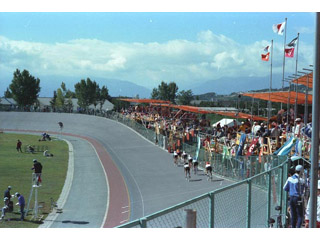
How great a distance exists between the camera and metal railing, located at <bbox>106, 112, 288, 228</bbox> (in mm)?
5934

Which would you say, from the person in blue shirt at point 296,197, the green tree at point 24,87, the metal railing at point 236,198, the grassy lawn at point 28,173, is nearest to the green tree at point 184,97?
the grassy lawn at point 28,173

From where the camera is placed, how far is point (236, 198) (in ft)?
34.5

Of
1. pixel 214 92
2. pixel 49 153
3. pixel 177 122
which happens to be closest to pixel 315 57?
pixel 177 122

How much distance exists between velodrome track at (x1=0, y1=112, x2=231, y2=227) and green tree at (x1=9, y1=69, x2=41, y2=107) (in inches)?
173

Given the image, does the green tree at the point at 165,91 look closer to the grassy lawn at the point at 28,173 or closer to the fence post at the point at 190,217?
the grassy lawn at the point at 28,173

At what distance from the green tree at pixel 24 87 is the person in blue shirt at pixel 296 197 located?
3338cm

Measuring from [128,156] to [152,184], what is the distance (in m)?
8.89

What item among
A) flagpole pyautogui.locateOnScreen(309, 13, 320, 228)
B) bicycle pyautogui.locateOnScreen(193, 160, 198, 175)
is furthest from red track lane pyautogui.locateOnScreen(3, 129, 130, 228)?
flagpole pyautogui.locateOnScreen(309, 13, 320, 228)

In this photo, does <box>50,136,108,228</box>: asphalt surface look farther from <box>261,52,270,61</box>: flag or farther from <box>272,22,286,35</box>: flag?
<box>272,22,286,35</box>: flag

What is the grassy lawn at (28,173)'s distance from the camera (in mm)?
14205

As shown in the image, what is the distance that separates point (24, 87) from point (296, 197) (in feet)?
113

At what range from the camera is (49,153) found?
2989 centimetres

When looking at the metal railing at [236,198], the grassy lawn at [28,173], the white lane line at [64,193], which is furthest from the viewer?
the grassy lawn at [28,173]
